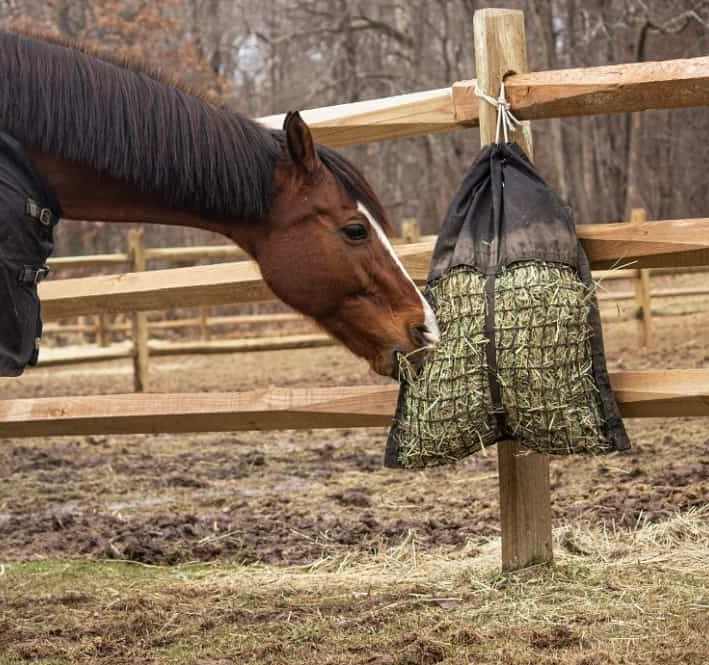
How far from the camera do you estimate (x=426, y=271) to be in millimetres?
3430

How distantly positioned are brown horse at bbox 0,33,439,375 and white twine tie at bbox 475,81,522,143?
44 centimetres

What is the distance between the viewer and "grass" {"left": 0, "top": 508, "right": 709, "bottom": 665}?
2.73 metres

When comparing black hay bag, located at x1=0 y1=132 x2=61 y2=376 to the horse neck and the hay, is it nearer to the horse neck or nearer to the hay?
the horse neck

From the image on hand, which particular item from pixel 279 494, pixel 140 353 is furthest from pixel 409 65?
pixel 279 494

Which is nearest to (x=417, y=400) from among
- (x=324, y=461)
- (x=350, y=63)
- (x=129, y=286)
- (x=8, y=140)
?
(x=8, y=140)

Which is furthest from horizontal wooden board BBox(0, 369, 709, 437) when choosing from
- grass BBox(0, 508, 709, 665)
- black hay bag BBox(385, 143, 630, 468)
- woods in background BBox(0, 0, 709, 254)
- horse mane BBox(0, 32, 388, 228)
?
woods in background BBox(0, 0, 709, 254)

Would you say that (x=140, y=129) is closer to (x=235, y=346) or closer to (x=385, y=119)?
(x=385, y=119)

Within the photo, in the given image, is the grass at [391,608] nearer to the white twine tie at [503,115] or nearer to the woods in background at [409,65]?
the white twine tie at [503,115]

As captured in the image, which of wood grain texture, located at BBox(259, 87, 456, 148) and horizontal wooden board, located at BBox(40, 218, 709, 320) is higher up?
wood grain texture, located at BBox(259, 87, 456, 148)

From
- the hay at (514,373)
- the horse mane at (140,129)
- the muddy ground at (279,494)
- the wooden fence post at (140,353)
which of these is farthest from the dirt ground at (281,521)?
A: the wooden fence post at (140,353)

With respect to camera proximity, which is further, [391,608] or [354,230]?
[391,608]

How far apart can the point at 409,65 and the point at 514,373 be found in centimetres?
2444

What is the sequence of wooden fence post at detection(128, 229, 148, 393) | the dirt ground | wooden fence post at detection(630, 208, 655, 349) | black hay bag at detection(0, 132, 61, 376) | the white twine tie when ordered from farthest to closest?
1. wooden fence post at detection(630, 208, 655, 349)
2. wooden fence post at detection(128, 229, 148, 393)
3. the white twine tie
4. the dirt ground
5. black hay bag at detection(0, 132, 61, 376)

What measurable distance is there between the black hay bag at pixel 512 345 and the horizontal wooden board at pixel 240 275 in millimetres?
148
